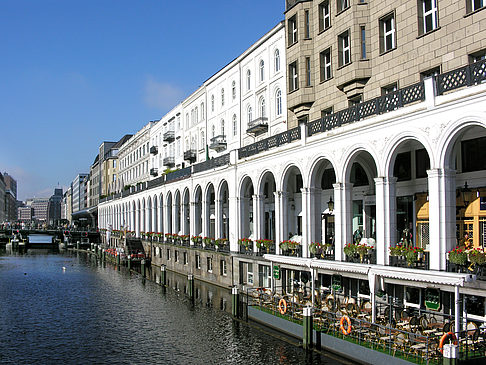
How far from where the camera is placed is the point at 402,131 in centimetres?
2075

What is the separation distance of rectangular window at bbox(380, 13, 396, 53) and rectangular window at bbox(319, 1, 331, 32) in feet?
16.1

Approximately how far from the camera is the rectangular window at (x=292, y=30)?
111ft

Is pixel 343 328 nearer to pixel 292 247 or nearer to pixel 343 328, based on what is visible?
pixel 343 328

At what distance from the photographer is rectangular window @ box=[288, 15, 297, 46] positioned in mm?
33750

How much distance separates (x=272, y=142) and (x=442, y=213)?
50.5 feet

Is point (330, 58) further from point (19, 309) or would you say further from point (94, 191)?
point (94, 191)

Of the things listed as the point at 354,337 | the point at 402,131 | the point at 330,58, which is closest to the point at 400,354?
the point at 354,337

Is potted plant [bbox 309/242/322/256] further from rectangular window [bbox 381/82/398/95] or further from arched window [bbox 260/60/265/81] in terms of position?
arched window [bbox 260/60/265/81]

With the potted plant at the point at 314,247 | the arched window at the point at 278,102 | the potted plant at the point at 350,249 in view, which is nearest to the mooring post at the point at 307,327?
the potted plant at the point at 350,249

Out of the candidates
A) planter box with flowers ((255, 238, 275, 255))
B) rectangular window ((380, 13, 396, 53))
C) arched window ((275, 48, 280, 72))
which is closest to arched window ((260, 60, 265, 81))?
arched window ((275, 48, 280, 72))

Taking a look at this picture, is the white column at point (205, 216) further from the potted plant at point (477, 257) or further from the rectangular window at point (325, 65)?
the potted plant at point (477, 257)

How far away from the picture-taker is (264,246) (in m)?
33.2

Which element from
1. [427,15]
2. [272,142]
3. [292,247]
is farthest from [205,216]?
[427,15]

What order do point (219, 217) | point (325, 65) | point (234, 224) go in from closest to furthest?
point (325, 65) → point (234, 224) → point (219, 217)
